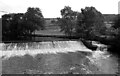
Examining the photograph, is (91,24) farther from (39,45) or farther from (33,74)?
(33,74)

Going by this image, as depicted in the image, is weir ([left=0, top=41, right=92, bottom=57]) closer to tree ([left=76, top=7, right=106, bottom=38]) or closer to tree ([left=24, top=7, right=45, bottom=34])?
tree ([left=76, top=7, right=106, bottom=38])

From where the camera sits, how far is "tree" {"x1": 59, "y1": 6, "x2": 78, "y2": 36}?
33500mm

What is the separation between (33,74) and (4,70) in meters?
3.02

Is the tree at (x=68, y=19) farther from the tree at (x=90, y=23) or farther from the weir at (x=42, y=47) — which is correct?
the weir at (x=42, y=47)

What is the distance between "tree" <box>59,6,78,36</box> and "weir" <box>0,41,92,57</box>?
30.4 feet

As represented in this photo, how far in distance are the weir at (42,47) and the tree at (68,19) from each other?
9278mm

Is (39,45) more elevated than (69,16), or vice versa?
(69,16)

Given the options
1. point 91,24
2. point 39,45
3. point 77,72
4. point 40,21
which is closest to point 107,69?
point 77,72

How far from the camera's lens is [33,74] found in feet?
40.2

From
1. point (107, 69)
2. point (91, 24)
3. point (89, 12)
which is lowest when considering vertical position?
point (107, 69)

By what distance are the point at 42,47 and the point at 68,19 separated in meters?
13.2

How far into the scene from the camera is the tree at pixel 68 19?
33500 millimetres

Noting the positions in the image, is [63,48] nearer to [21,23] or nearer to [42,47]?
[42,47]

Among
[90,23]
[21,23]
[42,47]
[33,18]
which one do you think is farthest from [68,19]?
[42,47]
